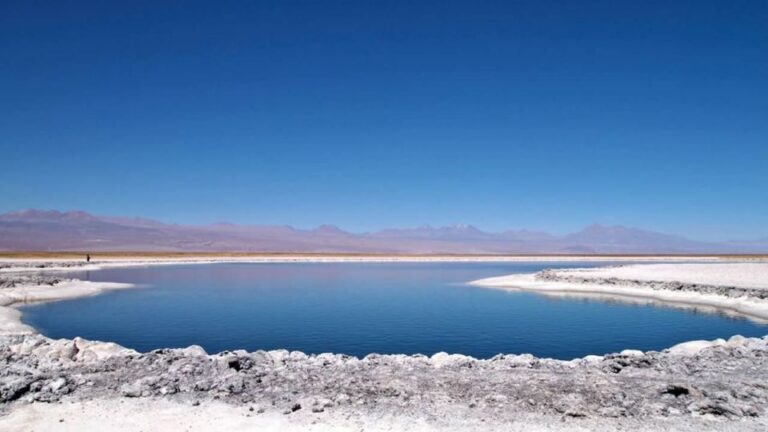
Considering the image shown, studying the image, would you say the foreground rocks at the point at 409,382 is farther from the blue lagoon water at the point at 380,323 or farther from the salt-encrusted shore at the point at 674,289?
the salt-encrusted shore at the point at 674,289

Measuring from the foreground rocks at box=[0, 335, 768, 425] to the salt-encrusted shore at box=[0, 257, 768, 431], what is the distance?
1.2 inches

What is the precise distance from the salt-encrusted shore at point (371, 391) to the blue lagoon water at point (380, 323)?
14.2ft

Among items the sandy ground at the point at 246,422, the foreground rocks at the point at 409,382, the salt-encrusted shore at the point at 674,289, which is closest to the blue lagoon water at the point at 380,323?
the salt-encrusted shore at the point at 674,289

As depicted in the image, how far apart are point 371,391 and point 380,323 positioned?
12328 millimetres

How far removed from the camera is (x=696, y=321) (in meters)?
23.3

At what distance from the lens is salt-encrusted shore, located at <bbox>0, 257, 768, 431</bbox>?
28.3 ft

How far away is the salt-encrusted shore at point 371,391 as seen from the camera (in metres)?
8.64

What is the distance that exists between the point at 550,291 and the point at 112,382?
31.2 m

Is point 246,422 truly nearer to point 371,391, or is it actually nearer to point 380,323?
point 371,391

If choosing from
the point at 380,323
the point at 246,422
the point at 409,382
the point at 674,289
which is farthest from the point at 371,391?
the point at 674,289

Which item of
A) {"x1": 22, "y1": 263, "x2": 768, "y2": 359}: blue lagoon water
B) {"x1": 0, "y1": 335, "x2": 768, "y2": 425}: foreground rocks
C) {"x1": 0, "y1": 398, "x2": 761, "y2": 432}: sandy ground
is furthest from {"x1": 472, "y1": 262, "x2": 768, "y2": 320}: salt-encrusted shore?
{"x1": 0, "y1": 398, "x2": 761, "y2": 432}: sandy ground

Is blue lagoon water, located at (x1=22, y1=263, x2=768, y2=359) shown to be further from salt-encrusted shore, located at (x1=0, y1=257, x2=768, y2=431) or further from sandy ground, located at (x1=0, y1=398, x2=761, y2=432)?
sandy ground, located at (x1=0, y1=398, x2=761, y2=432)

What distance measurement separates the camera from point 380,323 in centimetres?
2228

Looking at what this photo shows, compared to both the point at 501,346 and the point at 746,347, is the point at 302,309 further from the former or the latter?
the point at 746,347
